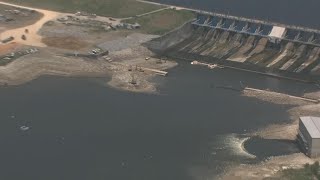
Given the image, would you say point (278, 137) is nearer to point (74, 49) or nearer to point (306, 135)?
point (306, 135)

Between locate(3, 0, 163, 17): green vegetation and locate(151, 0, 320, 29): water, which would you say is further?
locate(3, 0, 163, 17): green vegetation

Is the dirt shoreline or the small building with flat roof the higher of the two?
the small building with flat roof

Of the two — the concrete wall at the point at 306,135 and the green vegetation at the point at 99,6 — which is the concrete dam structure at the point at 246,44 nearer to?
the green vegetation at the point at 99,6

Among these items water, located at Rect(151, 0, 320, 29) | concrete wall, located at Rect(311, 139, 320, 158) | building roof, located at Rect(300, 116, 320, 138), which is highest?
water, located at Rect(151, 0, 320, 29)

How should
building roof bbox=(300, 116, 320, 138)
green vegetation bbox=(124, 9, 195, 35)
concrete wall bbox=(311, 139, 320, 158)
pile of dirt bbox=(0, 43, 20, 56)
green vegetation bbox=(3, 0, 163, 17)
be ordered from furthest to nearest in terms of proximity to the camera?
green vegetation bbox=(3, 0, 163, 17) → green vegetation bbox=(124, 9, 195, 35) → pile of dirt bbox=(0, 43, 20, 56) → building roof bbox=(300, 116, 320, 138) → concrete wall bbox=(311, 139, 320, 158)

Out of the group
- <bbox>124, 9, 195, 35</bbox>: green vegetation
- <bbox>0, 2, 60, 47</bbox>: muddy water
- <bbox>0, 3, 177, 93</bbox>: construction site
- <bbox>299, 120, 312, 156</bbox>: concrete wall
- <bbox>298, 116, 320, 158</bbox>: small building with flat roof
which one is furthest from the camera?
<bbox>124, 9, 195, 35</bbox>: green vegetation

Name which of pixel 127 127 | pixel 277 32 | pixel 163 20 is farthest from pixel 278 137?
pixel 163 20

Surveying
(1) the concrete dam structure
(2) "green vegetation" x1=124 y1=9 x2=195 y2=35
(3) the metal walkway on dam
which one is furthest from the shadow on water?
(2) "green vegetation" x1=124 y1=9 x2=195 y2=35

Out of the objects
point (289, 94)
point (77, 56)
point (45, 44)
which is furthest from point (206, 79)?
point (45, 44)

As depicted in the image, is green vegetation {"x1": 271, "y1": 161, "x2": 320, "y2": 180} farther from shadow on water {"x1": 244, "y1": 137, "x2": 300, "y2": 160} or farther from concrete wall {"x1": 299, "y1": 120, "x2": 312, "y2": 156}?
shadow on water {"x1": 244, "y1": 137, "x2": 300, "y2": 160}
